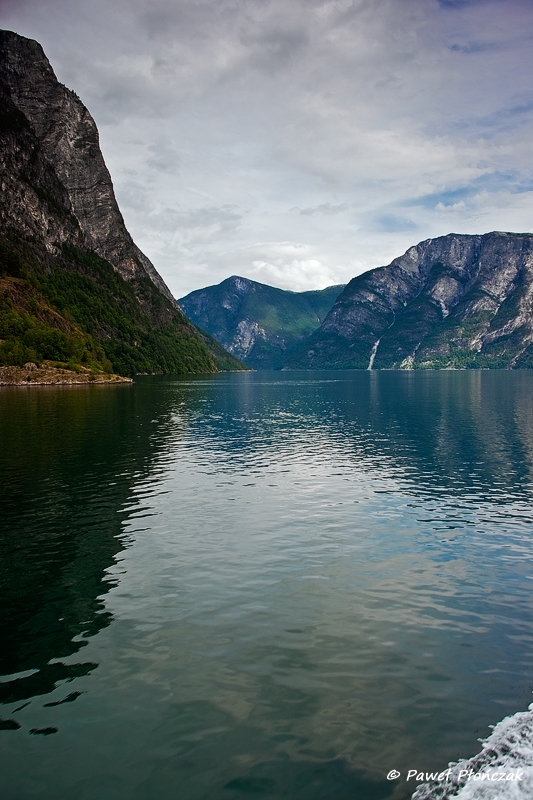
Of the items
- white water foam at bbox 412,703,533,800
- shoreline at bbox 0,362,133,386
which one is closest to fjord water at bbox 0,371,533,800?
white water foam at bbox 412,703,533,800

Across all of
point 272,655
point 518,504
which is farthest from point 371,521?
point 272,655

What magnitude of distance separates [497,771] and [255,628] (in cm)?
951

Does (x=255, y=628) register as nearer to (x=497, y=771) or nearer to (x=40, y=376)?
(x=497, y=771)

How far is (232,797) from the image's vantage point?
12.5 m

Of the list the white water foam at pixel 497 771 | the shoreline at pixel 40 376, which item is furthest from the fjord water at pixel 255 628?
the shoreline at pixel 40 376

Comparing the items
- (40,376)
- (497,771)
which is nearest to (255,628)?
(497,771)

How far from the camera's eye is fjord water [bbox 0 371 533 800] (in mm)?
13703

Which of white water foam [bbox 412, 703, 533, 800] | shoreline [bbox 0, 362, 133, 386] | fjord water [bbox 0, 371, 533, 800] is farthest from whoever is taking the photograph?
shoreline [bbox 0, 362, 133, 386]

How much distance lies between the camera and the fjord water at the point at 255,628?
13.7m

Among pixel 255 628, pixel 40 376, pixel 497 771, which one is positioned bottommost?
pixel 497 771

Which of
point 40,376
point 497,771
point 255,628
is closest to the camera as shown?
point 497,771

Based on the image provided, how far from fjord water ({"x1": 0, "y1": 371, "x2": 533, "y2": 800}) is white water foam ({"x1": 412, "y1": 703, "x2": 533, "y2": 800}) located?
1.36 ft

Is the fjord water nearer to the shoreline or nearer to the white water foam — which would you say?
the white water foam

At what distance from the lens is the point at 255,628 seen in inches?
806
